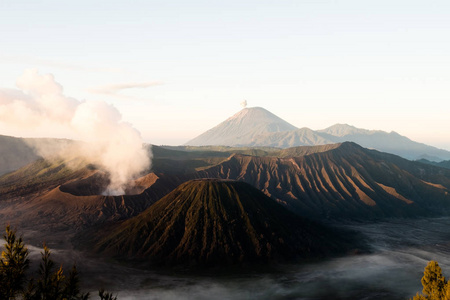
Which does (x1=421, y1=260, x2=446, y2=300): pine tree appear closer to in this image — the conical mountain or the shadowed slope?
the conical mountain

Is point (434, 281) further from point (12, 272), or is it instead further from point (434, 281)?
point (12, 272)

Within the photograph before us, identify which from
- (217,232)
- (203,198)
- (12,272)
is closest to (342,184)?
(203,198)

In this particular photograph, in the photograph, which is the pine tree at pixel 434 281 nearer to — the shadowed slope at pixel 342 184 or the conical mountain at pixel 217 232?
the conical mountain at pixel 217 232

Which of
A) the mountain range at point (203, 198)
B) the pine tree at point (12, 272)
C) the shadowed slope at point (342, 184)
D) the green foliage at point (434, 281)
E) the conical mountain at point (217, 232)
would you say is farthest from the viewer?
the shadowed slope at point (342, 184)

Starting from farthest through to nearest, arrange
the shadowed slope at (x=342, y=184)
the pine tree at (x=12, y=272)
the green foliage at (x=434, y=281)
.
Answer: the shadowed slope at (x=342, y=184) → the green foliage at (x=434, y=281) → the pine tree at (x=12, y=272)

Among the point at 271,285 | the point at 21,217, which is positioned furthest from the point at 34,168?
the point at 271,285

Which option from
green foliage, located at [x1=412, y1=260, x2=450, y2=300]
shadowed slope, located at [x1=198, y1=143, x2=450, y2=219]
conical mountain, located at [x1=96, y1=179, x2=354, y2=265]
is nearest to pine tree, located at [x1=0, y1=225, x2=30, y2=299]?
green foliage, located at [x1=412, y1=260, x2=450, y2=300]

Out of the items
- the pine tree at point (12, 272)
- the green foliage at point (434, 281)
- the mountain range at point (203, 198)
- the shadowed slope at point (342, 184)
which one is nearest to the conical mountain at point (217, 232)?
the mountain range at point (203, 198)

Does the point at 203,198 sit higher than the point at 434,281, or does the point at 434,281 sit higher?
the point at 203,198

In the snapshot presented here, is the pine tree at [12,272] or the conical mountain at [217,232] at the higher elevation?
the pine tree at [12,272]
